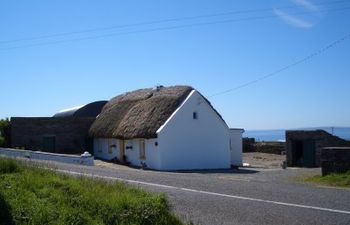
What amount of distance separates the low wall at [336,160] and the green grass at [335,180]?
0.34m

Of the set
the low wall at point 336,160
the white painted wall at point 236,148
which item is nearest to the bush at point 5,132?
the white painted wall at point 236,148

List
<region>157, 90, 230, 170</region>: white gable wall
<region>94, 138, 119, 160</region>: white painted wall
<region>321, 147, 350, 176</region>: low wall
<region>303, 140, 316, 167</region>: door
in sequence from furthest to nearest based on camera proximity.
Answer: <region>94, 138, 119, 160</region>: white painted wall
<region>303, 140, 316, 167</region>: door
<region>157, 90, 230, 170</region>: white gable wall
<region>321, 147, 350, 176</region>: low wall

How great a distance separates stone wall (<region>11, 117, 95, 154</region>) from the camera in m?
42.0

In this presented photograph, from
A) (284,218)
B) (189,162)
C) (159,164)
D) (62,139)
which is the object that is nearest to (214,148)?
(189,162)

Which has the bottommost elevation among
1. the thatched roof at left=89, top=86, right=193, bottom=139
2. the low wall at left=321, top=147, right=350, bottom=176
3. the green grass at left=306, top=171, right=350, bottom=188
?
the green grass at left=306, top=171, right=350, bottom=188

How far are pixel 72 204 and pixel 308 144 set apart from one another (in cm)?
3270

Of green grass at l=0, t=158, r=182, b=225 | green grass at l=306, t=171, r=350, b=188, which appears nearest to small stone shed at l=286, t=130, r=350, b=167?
green grass at l=306, t=171, r=350, b=188

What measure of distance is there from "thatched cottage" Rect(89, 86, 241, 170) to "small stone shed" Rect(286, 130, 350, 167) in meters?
5.27

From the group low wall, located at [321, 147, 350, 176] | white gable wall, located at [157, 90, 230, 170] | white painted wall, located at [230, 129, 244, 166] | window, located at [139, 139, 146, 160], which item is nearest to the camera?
low wall, located at [321, 147, 350, 176]

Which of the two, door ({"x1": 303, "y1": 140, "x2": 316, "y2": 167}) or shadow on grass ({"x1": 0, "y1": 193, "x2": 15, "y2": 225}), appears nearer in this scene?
shadow on grass ({"x1": 0, "y1": 193, "x2": 15, "y2": 225})

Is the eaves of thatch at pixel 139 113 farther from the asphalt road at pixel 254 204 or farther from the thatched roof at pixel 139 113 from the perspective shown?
the asphalt road at pixel 254 204

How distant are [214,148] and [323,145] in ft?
27.9

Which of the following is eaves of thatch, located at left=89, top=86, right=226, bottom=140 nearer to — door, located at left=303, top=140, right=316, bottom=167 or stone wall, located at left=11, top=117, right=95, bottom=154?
stone wall, located at left=11, top=117, right=95, bottom=154

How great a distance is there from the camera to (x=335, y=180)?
21.0 m
